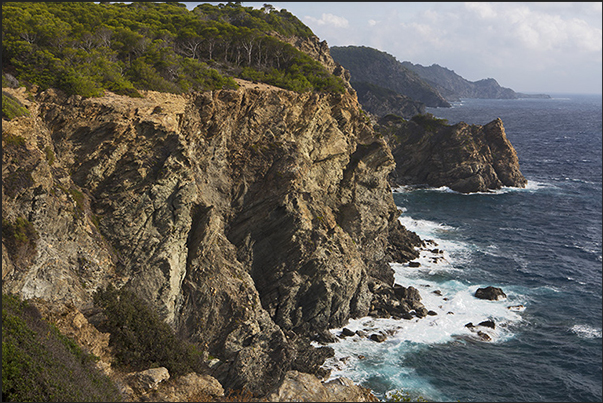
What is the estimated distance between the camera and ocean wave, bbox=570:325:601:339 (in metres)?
45.2

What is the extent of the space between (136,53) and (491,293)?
166 ft

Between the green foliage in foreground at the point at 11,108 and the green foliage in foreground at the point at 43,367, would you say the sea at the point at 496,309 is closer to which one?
the green foliage in foreground at the point at 43,367

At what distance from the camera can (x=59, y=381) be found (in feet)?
46.6

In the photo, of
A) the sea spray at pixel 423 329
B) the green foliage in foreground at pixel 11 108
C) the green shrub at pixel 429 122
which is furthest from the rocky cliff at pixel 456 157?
the green foliage in foreground at pixel 11 108

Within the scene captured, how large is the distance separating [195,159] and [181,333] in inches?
613

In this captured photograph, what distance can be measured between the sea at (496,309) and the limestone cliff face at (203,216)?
20.7 feet

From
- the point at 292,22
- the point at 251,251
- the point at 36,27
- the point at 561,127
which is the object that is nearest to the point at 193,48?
the point at 36,27

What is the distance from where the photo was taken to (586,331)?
4612 centimetres

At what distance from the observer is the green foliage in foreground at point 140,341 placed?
19.3 meters

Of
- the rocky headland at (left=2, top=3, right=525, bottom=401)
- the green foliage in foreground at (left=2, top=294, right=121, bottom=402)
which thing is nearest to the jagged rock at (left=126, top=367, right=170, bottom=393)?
the rocky headland at (left=2, top=3, right=525, bottom=401)

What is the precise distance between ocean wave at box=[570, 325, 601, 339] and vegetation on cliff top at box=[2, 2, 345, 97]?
4040 centimetres

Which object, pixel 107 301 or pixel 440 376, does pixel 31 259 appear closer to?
pixel 107 301

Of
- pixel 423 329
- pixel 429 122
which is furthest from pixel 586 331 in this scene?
pixel 429 122

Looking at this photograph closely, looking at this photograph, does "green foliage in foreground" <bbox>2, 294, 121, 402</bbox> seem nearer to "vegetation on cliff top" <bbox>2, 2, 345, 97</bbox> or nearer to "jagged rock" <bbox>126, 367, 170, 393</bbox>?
"jagged rock" <bbox>126, 367, 170, 393</bbox>
